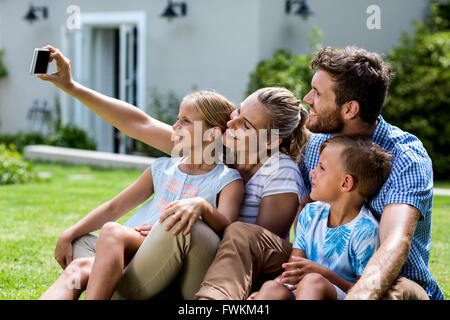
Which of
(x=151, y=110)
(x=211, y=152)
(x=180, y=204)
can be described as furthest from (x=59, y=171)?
(x=180, y=204)

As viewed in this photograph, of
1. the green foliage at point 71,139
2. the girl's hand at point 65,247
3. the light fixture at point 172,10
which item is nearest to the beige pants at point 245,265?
the girl's hand at point 65,247

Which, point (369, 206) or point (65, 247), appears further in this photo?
point (65, 247)

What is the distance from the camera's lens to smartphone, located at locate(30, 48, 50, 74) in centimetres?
264

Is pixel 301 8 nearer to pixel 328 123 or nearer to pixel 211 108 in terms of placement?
pixel 211 108

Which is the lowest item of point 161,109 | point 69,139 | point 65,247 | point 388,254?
point 69,139

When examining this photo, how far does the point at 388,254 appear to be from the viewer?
2.05m

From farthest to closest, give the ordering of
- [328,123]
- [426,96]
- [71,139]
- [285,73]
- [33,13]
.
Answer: [33,13], [71,139], [426,96], [285,73], [328,123]

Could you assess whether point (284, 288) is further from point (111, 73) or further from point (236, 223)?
point (111, 73)

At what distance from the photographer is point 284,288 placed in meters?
2.14

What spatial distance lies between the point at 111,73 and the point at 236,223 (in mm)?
9417

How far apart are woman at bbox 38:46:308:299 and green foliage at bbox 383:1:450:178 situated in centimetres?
604

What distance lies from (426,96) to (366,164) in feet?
21.5

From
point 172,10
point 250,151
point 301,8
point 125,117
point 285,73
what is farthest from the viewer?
point 172,10

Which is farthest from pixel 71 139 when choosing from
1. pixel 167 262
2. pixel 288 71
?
pixel 167 262
